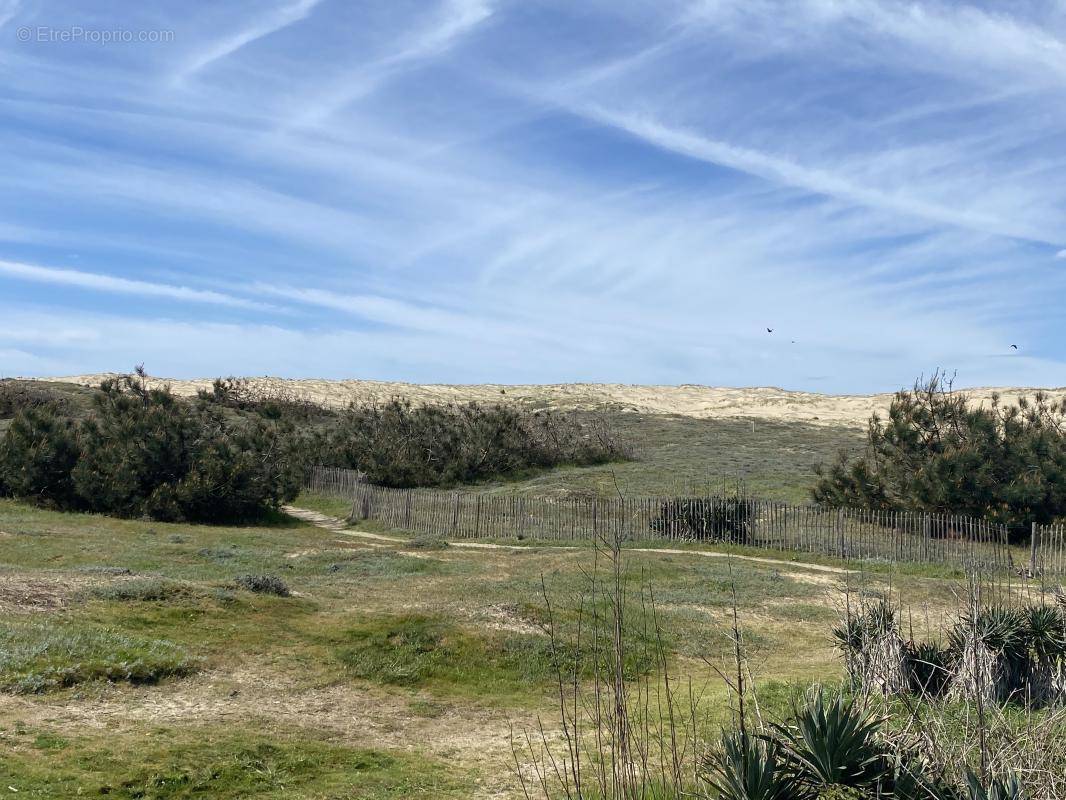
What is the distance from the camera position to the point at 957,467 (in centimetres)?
2458

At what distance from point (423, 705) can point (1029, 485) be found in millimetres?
20056

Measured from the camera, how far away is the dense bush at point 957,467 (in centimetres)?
2397

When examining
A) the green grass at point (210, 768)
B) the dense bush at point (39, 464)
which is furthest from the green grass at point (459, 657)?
the dense bush at point (39, 464)

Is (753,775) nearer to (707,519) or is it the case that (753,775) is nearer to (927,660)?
(927,660)

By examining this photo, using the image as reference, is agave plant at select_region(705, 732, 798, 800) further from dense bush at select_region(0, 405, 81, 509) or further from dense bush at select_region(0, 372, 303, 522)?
dense bush at select_region(0, 405, 81, 509)

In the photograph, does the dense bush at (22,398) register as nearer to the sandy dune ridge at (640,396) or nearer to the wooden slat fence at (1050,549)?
the sandy dune ridge at (640,396)

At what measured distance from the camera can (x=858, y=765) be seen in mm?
5285

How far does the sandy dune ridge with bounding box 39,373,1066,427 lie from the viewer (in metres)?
71.5

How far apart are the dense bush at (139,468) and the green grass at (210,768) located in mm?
19806

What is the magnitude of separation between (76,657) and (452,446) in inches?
1126

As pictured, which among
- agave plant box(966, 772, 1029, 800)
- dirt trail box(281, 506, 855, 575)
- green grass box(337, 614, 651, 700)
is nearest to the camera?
agave plant box(966, 772, 1029, 800)

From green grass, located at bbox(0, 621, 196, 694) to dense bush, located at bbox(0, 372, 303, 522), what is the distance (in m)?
17.1

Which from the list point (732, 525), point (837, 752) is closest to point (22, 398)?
Answer: point (732, 525)

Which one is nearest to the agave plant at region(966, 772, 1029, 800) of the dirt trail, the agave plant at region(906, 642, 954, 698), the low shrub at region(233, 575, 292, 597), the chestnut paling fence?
the agave plant at region(906, 642, 954, 698)
